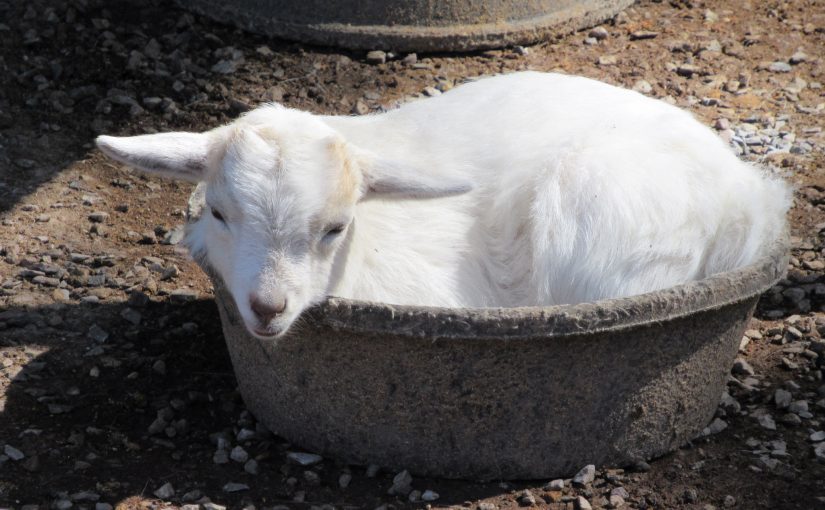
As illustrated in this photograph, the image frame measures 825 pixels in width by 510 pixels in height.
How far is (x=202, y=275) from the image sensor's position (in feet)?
17.1

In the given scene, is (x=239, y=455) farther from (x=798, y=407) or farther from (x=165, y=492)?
(x=798, y=407)

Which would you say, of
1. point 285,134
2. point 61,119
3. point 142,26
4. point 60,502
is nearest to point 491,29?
point 142,26

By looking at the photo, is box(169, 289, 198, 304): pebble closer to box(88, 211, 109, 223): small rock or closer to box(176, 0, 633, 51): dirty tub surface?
box(88, 211, 109, 223): small rock

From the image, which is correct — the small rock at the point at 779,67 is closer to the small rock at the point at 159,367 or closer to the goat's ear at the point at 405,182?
the goat's ear at the point at 405,182

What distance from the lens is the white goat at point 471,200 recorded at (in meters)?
3.54

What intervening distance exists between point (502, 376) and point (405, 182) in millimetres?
720

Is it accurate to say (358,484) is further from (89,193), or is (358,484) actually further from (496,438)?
(89,193)

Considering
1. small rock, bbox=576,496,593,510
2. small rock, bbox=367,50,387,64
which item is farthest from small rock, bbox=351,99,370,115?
small rock, bbox=576,496,593,510

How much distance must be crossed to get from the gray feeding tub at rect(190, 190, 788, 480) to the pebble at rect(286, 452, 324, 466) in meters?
0.04

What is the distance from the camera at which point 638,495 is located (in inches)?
151

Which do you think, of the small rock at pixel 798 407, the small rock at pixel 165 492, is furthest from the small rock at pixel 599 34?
the small rock at pixel 165 492

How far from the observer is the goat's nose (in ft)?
11.1

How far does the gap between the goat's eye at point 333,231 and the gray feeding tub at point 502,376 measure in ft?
0.85

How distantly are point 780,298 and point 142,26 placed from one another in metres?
4.34
